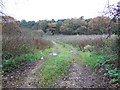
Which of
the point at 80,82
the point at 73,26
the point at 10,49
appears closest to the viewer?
the point at 80,82

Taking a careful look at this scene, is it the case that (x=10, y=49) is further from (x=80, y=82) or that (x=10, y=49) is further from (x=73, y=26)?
(x=73, y=26)

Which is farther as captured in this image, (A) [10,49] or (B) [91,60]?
(B) [91,60]

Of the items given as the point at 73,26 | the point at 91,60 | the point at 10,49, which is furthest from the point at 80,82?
the point at 73,26

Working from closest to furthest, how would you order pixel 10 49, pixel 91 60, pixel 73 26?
pixel 10 49
pixel 91 60
pixel 73 26

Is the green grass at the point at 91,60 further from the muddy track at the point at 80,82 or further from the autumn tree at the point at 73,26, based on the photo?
the autumn tree at the point at 73,26

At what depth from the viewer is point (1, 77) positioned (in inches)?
167

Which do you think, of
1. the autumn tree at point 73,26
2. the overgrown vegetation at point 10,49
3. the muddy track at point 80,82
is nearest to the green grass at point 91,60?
the muddy track at point 80,82

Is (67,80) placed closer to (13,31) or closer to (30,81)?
(30,81)

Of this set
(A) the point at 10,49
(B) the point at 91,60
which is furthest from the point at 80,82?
(A) the point at 10,49

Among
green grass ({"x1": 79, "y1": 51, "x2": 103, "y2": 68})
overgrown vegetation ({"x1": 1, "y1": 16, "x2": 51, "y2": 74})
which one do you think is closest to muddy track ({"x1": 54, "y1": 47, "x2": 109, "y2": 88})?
green grass ({"x1": 79, "y1": 51, "x2": 103, "y2": 68})

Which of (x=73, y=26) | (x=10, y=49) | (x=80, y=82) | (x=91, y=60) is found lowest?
(x=80, y=82)

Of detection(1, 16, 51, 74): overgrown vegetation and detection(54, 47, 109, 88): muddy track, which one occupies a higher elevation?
detection(1, 16, 51, 74): overgrown vegetation

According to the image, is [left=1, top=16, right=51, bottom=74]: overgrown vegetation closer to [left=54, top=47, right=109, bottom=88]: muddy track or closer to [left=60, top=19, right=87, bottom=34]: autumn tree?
[left=54, top=47, right=109, bottom=88]: muddy track

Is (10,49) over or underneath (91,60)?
over
